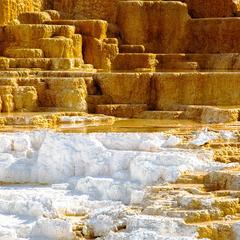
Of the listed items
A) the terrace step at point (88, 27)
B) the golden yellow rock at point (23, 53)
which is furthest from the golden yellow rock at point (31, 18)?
the golden yellow rock at point (23, 53)

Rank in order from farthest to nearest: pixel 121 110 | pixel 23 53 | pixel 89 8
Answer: pixel 89 8 < pixel 23 53 < pixel 121 110

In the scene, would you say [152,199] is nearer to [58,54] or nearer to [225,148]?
[225,148]

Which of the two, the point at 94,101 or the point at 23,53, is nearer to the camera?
the point at 94,101

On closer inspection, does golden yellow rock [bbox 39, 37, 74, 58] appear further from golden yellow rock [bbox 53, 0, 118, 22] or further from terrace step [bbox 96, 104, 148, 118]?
golden yellow rock [bbox 53, 0, 118, 22]

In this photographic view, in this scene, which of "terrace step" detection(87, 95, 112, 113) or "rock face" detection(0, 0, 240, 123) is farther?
"terrace step" detection(87, 95, 112, 113)

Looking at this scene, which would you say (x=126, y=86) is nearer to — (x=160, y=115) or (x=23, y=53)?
(x=160, y=115)

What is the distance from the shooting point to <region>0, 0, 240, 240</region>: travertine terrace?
784 cm

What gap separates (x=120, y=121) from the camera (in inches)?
527

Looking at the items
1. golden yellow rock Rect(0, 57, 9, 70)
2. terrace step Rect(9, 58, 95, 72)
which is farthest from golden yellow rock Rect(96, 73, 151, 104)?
golden yellow rock Rect(0, 57, 9, 70)

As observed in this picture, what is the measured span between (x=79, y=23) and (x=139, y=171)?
10.5 metres

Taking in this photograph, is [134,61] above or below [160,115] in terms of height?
above

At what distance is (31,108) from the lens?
46.8 ft

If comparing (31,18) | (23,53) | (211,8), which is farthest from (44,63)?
(211,8)

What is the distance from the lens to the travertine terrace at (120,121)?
309 inches
